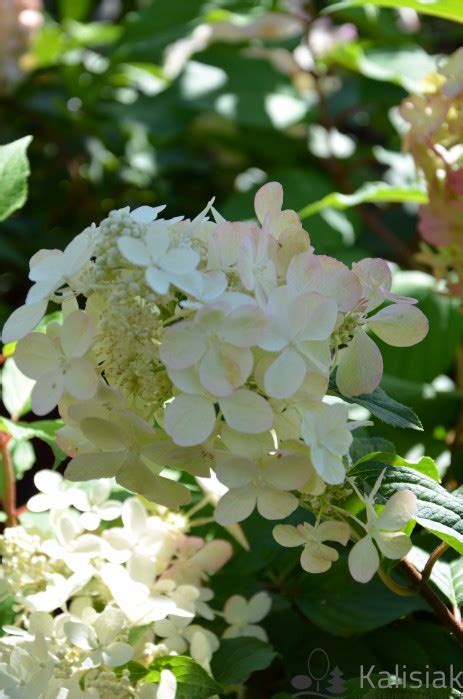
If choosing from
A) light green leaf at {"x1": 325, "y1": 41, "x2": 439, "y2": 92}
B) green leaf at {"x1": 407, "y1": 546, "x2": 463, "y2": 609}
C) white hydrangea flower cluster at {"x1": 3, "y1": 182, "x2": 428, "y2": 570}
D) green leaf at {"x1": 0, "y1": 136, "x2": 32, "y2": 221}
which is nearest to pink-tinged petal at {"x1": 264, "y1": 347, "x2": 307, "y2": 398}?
white hydrangea flower cluster at {"x1": 3, "y1": 182, "x2": 428, "y2": 570}

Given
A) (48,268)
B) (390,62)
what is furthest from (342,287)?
(390,62)

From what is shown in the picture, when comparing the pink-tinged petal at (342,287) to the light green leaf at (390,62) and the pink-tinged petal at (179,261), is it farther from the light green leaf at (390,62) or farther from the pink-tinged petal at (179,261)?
the light green leaf at (390,62)

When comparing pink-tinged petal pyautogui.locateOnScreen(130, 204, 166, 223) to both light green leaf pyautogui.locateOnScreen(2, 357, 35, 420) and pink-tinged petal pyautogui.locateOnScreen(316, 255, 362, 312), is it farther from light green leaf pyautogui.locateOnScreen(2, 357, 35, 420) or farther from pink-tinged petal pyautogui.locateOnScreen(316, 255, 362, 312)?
light green leaf pyautogui.locateOnScreen(2, 357, 35, 420)

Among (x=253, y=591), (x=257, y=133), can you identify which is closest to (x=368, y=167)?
(x=257, y=133)

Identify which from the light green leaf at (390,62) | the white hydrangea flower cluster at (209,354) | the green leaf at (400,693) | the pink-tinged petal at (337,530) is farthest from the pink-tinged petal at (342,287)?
the light green leaf at (390,62)

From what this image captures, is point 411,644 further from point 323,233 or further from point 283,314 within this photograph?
point 323,233
